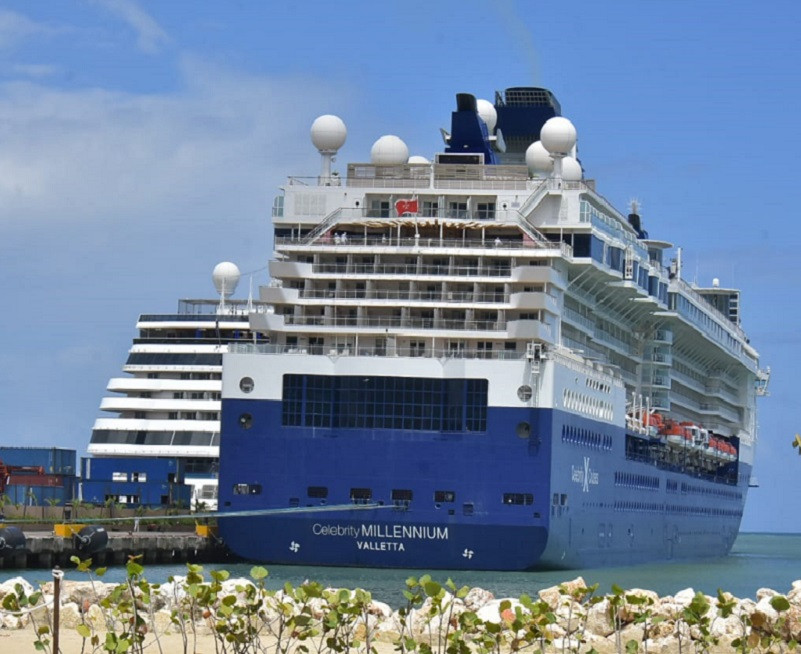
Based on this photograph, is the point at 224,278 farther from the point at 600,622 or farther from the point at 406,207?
the point at 600,622

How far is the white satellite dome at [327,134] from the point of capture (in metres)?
52.8

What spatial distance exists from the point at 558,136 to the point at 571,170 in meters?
4.36

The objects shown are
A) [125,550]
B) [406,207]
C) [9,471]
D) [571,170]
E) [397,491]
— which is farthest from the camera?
[9,471]

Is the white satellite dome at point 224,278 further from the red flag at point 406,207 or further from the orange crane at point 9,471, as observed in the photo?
the red flag at point 406,207

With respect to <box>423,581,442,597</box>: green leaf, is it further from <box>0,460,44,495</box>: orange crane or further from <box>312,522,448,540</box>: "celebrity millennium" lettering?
<box>0,460,44,495</box>: orange crane

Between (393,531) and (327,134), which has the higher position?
(327,134)

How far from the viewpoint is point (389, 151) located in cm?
5134

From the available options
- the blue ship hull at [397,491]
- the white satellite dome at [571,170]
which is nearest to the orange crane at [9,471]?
the blue ship hull at [397,491]

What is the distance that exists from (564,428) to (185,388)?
2125cm

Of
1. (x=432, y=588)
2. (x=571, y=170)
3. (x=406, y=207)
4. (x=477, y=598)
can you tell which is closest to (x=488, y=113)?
(x=571, y=170)

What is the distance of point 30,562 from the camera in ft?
153

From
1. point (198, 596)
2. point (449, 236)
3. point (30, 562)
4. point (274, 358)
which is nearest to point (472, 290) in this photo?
point (449, 236)

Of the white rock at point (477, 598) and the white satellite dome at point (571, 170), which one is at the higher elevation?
the white satellite dome at point (571, 170)

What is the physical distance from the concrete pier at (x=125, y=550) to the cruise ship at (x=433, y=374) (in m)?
4.23
